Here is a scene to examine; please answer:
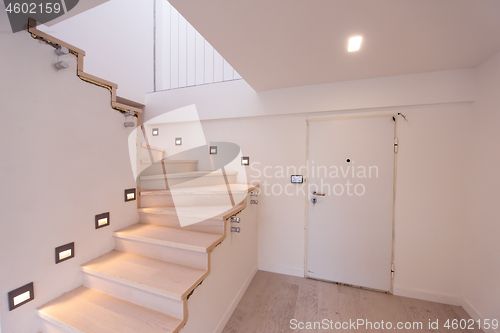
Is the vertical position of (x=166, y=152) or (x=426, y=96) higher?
(x=426, y=96)

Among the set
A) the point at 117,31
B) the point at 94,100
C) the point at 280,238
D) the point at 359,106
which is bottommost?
the point at 280,238

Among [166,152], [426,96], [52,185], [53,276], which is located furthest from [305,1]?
[166,152]

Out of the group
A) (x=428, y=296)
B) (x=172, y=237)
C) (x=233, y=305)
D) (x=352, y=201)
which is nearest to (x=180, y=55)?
(x=172, y=237)

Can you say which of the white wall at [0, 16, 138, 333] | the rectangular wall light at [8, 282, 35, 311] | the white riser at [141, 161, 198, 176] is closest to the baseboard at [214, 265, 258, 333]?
the white wall at [0, 16, 138, 333]

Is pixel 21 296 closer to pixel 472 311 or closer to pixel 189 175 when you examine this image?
pixel 189 175

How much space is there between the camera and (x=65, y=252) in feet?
4.61

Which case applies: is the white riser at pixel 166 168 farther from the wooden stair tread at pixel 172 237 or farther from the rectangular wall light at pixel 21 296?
the rectangular wall light at pixel 21 296

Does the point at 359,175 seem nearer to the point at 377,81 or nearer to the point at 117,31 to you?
the point at 377,81

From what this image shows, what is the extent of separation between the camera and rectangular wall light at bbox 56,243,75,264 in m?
1.36

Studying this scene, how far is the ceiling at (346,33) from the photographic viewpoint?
1.17 m

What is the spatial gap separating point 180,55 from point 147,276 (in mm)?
3384

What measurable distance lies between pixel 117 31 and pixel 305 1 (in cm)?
282

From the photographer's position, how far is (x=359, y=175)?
2.27 metres

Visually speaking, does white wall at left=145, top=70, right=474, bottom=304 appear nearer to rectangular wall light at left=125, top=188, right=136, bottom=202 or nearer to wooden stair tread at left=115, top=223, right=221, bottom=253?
wooden stair tread at left=115, top=223, right=221, bottom=253
